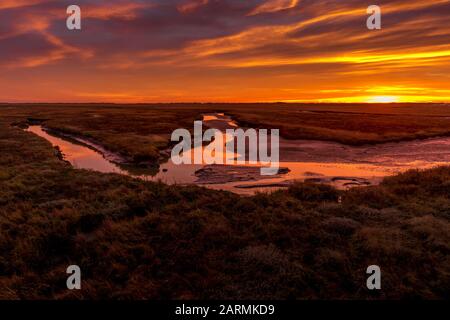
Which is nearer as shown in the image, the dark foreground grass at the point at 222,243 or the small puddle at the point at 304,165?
the dark foreground grass at the point at 222,243

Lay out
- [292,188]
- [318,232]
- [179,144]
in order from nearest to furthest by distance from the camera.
→ [318,232]
[292,188]
[179,144]

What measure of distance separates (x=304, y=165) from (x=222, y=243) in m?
19.2

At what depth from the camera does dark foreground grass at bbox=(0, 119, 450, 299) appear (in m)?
7.85

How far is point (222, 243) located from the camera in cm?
1010

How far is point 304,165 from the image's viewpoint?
92.0 feet

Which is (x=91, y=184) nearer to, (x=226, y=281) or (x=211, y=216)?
(x=211, y=216)

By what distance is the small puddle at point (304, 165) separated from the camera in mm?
21891

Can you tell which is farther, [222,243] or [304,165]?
[304,165]

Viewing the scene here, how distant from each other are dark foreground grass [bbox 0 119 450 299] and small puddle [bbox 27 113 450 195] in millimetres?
5718

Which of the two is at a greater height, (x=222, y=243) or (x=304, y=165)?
(x=304, y=165)

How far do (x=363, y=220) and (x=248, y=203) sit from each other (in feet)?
14.1

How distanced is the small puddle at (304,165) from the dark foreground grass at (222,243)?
5.72 m
